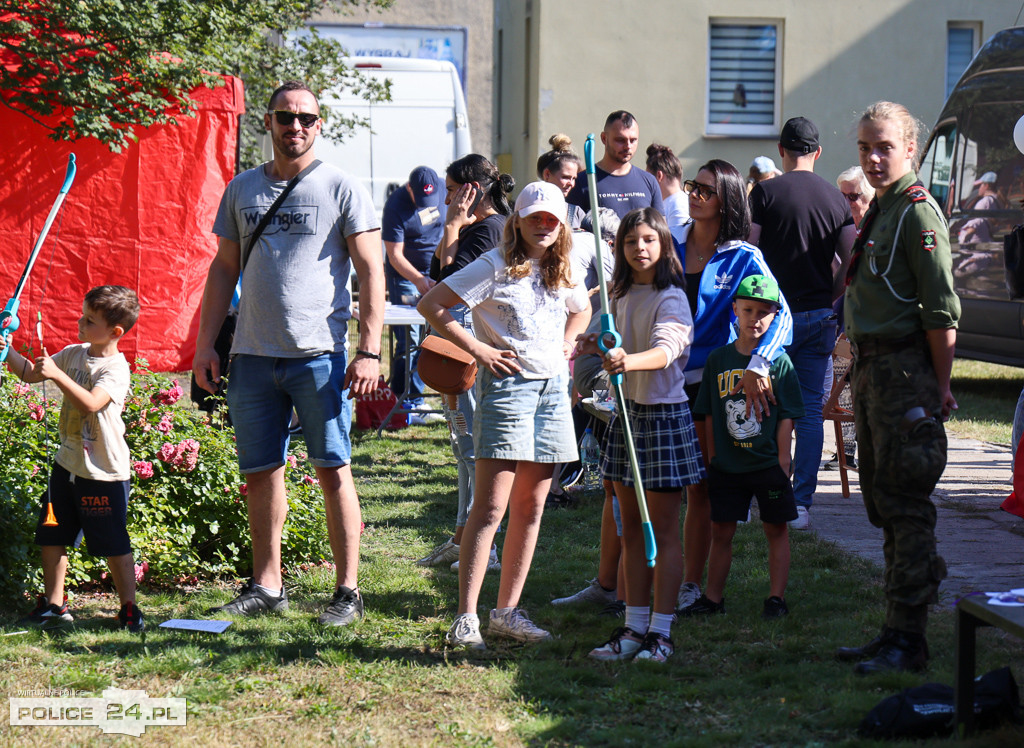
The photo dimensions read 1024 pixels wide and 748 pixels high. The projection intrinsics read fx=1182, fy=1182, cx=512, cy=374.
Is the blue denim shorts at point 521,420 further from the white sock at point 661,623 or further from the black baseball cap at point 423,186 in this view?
the black baseball cap at point 423,186

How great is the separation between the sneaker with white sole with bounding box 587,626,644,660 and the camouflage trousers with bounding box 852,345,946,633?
910mm

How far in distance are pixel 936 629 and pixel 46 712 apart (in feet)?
10.7

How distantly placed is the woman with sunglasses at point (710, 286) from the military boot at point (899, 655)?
926mm

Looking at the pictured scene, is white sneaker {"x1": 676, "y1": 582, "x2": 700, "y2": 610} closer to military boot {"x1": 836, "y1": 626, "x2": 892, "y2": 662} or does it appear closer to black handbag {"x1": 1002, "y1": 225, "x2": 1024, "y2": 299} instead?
military boot {"x1": 836, "y1": 626, "x2": 892, "y2": 662}

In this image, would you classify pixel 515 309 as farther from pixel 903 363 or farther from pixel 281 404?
pixel 903 363

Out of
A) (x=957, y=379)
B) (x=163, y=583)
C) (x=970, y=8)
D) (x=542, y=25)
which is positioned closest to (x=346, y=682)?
(x=163, y=583)

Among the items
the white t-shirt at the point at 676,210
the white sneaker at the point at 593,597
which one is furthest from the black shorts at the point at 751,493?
the white t-shirt at the point at 676,210

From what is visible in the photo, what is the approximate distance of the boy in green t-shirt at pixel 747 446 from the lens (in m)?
4.80

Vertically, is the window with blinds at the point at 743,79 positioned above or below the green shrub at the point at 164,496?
above

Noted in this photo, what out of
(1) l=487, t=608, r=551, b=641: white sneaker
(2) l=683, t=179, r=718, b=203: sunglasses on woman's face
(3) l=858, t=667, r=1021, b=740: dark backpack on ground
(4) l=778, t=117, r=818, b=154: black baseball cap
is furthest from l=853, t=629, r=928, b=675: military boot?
(4) l=778, t=117, r=818, b=154: black baseball cap

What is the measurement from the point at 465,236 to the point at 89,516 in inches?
82.4

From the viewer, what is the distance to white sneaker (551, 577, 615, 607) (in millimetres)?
5113

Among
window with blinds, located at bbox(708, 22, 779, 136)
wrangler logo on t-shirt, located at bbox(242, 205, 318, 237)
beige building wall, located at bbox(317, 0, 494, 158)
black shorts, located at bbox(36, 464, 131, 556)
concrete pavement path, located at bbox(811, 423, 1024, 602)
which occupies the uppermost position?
beige building wall, located at bbox(317, 0, 494, 158)

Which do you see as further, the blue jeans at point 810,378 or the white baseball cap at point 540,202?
the blue jeans at point 810,378
